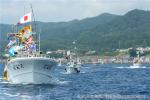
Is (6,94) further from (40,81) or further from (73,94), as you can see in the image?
(40,81)

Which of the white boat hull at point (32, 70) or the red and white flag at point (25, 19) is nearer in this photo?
the white boat hull at point (32, 70)

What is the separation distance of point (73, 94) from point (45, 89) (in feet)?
22.9

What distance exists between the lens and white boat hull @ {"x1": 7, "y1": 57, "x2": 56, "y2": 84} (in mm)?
96750

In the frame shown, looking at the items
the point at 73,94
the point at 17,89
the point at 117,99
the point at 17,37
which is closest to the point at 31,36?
the point at 17,37

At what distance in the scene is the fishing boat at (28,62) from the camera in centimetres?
9706

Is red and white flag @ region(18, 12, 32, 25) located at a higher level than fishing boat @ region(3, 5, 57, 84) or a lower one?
higher

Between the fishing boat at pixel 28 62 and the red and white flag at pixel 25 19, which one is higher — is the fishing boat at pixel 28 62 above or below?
below

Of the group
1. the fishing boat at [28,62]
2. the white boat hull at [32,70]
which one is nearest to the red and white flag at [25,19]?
the fishing boat at [28,62]

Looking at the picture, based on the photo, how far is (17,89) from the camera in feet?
293

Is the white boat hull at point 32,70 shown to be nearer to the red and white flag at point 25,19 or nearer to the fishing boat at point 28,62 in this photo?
the fishing boat at point 28,62

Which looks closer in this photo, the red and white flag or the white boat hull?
the white boat hull

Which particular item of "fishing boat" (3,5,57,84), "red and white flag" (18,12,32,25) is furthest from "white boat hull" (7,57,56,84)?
"red and white flag" (18,12,32,25)

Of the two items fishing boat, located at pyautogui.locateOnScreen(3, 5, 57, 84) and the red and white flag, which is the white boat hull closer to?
fishing boat, located at pyautogui.locateOnScreen(3, 5, 57, 84)

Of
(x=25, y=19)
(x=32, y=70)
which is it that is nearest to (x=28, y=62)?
(x=32, y=70)
